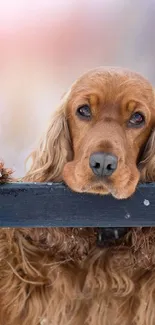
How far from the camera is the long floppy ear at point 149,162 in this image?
124 inches

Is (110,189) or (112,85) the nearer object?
(110,189)

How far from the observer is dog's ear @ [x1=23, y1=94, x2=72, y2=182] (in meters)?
3.24

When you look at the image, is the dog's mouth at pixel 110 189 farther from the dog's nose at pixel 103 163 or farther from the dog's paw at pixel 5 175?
the dog's paw at pixel 5 175

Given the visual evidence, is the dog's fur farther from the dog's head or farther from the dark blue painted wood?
the dark blue painted wood

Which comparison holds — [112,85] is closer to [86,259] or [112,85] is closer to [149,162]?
[149,162]

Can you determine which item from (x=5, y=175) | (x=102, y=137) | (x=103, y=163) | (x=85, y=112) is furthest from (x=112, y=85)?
(x=5, y=175)

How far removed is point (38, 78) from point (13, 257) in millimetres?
6112

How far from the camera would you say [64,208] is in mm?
2568

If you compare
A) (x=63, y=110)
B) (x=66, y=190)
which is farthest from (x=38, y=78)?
(x=66, y=190)

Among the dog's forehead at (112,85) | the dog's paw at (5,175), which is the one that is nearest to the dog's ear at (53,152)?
the dog's forehead at (112,85)

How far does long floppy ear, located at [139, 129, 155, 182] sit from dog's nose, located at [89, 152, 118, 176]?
1.19 feet

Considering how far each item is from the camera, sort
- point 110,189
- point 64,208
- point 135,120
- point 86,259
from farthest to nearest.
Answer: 1. point 86,259
2. point 135,120
3. point 110,189
4. point 64,208

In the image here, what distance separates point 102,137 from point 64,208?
0.45 m

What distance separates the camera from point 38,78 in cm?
914
